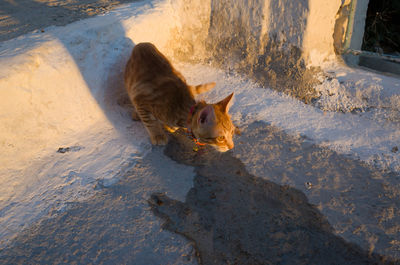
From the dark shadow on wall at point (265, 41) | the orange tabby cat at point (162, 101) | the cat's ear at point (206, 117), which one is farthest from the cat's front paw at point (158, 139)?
the dark shadow on wall at point (265, 41)

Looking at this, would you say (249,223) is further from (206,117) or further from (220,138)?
(206,117)

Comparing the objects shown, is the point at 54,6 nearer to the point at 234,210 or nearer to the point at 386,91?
the point at 234,210

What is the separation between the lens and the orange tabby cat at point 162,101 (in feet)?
7.04

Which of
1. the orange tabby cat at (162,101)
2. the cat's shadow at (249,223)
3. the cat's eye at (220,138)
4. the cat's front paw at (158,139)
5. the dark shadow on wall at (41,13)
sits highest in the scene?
the dark shadow on wall at (41,13)

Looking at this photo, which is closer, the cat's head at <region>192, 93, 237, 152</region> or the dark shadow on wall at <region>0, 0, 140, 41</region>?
the cat's head at <region>192, 93, 237, 152</region>

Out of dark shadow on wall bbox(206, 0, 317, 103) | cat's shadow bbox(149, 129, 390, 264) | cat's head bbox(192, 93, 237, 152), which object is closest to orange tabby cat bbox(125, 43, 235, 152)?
cat's head bbox(192, 93, 237, 152)

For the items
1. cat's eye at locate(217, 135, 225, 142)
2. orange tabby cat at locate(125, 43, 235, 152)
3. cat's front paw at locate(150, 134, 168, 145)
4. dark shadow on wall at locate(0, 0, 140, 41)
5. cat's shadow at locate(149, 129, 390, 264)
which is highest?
dark shadow on wall at locate(0, 0, 140, 41)

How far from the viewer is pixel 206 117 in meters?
1.99

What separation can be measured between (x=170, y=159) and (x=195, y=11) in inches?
74.1

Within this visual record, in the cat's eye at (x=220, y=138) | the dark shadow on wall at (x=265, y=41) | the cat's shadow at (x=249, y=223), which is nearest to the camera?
the cat's shadow at (x=249, y=223)

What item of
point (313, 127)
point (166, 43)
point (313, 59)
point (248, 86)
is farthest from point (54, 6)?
point (313, 127)

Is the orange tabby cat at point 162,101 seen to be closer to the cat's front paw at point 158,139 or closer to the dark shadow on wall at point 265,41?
the cat's front paw at point 158,139

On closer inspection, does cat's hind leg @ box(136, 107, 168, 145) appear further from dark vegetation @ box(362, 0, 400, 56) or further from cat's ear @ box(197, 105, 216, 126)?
dark vegetation @ box(362, 0, 400, 56)

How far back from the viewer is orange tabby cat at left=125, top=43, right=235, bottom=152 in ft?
7.04
